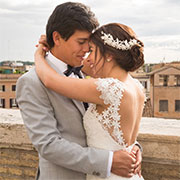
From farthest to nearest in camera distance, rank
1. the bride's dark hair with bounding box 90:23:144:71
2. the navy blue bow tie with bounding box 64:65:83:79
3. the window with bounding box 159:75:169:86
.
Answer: the window with bounding box 159:75:169:86
the navy blue bow tie with bounding box 64:65:83:79
the bride's dark hair with bounding box 90:23:144:71

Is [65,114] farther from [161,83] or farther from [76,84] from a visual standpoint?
[161,83]

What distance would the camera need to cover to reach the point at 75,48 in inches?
61.4

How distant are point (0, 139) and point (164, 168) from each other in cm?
116

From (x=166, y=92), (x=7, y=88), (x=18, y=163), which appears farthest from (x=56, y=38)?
(x=7, y=88)

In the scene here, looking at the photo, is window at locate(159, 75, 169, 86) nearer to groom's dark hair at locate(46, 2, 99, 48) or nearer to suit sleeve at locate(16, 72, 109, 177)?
groom's dark hair at locate(46, 2, 99, 48)

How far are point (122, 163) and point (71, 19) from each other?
0.71 meters

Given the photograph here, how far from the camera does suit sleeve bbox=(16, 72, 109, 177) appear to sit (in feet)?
4.39

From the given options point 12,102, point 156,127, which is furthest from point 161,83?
point 156,127

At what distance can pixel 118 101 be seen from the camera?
1369mm

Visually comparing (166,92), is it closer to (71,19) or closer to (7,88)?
(7,88)

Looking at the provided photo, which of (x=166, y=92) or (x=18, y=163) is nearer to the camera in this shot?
(x=18, y=163)

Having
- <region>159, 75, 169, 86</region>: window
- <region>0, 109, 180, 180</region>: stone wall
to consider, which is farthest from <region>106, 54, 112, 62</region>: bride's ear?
<region>159, 75, 169, 86</region>: window

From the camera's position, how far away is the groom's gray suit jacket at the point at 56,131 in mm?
1343

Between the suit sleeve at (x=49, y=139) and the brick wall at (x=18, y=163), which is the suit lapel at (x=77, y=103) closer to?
the suit sleeve at (x=49, y=139)
